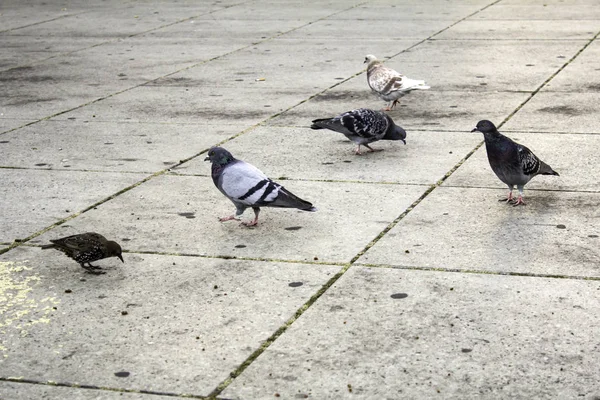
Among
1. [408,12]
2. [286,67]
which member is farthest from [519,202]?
[408,12]

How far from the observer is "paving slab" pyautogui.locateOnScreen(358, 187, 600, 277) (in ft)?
19.2

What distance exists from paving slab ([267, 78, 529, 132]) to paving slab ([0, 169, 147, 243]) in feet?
7.57

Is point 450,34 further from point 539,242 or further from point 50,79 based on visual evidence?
point 539,242

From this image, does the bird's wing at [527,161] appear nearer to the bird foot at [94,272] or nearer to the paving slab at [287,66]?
the bird foot at [94,272]

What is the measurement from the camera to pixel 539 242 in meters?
6.16

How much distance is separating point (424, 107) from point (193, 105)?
2513 mm

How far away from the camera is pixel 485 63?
1222 centimetres

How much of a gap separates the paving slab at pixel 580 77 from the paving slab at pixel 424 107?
0.63 meters

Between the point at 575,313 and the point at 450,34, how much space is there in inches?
393

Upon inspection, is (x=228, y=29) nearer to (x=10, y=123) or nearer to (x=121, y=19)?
(x=121, y=19)

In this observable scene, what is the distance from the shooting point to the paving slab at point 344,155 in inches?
310

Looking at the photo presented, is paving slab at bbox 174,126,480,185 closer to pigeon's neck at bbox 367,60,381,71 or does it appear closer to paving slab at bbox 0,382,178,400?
pigeon's neck at bbox 367,60,381,71

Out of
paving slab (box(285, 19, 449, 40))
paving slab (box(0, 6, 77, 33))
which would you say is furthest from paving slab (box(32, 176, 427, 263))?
paving slab (box(0, 6, 77, 33))

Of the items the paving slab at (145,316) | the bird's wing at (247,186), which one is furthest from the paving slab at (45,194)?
the bird's wing at (247,186)
